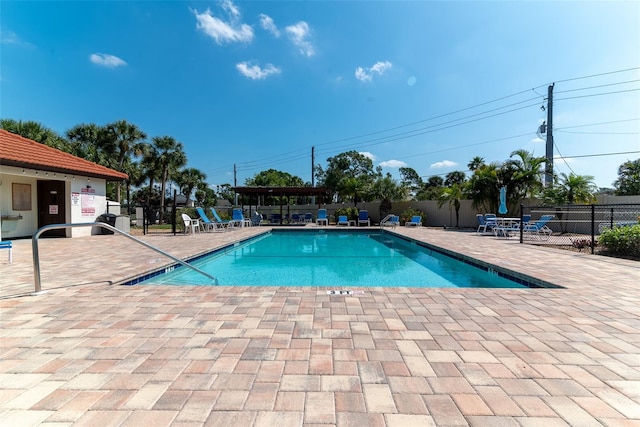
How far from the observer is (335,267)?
7492 mm

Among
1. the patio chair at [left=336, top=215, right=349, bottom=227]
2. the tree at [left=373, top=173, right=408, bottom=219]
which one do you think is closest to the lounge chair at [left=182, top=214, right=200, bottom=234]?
the patio chair at [left=336, top=215, right=349, bottom=227]

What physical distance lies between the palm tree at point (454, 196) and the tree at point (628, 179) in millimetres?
13176

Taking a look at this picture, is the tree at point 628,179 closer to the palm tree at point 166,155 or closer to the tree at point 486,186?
the tree at point 486,186

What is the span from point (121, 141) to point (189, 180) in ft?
44.7

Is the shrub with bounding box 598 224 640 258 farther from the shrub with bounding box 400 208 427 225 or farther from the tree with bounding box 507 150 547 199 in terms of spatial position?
the shrub with bounding box 400 208 427 225

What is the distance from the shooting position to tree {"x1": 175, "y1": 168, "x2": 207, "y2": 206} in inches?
1433

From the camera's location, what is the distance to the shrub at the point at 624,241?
22.1 ft

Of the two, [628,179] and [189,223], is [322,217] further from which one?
[628,179]

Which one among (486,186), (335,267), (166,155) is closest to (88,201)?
(335,267)

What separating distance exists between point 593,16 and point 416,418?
1360cm

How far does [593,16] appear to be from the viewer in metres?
9.55

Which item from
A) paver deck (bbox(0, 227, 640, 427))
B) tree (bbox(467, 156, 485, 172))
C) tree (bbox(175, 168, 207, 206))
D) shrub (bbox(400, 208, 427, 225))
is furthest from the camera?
tree (bbox(175, 168, 207, 206))

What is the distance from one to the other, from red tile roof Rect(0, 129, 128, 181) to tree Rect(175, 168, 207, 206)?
24.8m

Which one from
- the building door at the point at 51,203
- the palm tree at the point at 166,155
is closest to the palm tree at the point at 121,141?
the palm tree at the point at 166,155
